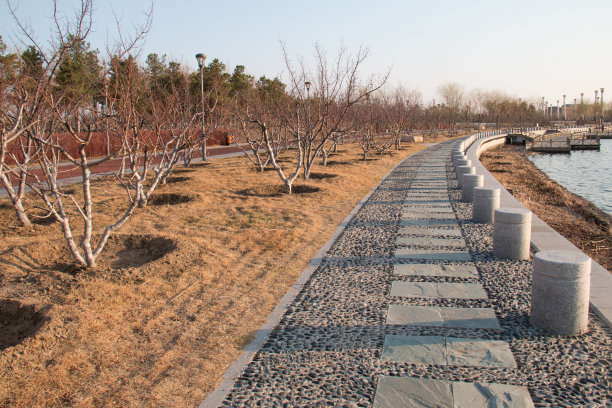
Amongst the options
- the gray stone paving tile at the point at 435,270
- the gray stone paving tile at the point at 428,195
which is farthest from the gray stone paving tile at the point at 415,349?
the gray stone paving tile at the point at 428,195

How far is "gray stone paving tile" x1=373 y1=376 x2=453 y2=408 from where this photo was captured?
334 centimetres

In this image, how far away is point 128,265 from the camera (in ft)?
21.7

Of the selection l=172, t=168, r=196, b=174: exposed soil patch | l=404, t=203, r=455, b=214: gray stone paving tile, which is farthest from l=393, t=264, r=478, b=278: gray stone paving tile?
l=172, t=168, r=196, b=174: exposed soil patch

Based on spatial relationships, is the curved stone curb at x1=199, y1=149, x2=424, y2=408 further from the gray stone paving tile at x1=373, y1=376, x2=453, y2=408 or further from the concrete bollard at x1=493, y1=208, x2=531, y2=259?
the concrete bollard at x1=493, y1=208, x2=531, y2=259

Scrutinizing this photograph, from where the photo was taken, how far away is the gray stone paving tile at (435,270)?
6242 mm

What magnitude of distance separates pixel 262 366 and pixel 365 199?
358 inches

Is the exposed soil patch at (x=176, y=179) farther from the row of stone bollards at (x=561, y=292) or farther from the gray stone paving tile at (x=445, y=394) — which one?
the gray stone paving tile at (x=445, y=394)

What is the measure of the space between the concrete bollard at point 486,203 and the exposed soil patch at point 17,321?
7.76 m

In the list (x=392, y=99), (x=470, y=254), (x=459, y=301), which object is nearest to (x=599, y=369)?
(x=459, y=301)

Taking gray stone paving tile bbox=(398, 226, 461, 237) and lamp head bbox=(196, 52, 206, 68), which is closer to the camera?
gray stone paving tile bbox=(398, 226, 461, 237)

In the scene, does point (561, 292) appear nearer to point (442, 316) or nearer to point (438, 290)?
point (442, 316)

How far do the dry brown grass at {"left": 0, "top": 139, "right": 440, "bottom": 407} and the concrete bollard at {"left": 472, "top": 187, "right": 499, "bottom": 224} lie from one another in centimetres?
282

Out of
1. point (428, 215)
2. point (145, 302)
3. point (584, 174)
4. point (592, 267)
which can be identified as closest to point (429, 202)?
point (428, 215)

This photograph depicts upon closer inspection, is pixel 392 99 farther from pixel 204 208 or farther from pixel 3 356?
pixel 3 356
